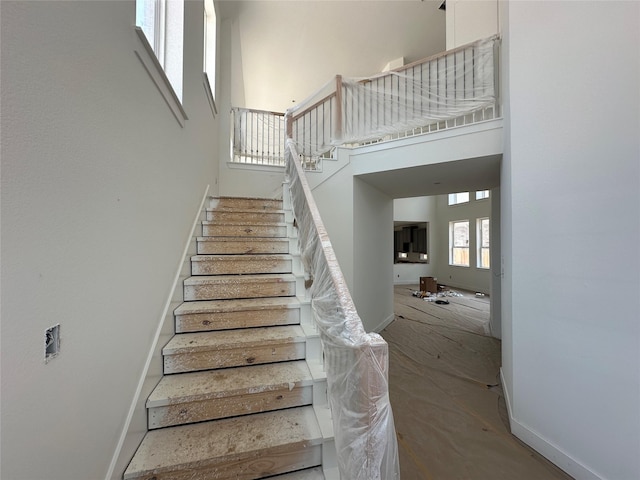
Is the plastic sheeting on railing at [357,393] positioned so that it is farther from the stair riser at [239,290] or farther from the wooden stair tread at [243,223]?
the wooden stair tread at [243,223]

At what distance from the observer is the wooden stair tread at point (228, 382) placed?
4.14 ft

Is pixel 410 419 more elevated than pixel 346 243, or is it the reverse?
pixel 346 243

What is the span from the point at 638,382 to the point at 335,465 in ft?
5.13

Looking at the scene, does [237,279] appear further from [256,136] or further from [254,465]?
[256,136]

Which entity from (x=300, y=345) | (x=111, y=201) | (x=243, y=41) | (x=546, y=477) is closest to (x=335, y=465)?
(x=300, y=345)

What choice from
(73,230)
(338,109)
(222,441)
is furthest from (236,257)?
(338,109)

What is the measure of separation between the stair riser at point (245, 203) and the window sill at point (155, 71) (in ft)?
3.96

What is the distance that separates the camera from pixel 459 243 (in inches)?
314

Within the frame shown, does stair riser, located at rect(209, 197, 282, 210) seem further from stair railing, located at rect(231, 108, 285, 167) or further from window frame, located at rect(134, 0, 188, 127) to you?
stair railing, located at rect(231, 108, 285, 167)

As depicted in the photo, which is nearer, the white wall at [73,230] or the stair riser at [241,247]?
the white wall at [73,230]

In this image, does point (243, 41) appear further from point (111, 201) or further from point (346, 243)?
point (111, 201)

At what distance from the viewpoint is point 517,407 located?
1856 mm

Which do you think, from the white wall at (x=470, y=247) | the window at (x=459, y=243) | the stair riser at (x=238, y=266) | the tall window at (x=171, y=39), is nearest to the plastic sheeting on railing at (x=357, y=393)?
the stair riser at (x=238, y=266)

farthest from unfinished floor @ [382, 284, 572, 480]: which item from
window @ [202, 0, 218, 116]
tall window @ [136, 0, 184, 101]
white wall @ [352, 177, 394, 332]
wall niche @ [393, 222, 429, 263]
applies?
wall niche @ [393, 222, 429, 263]
